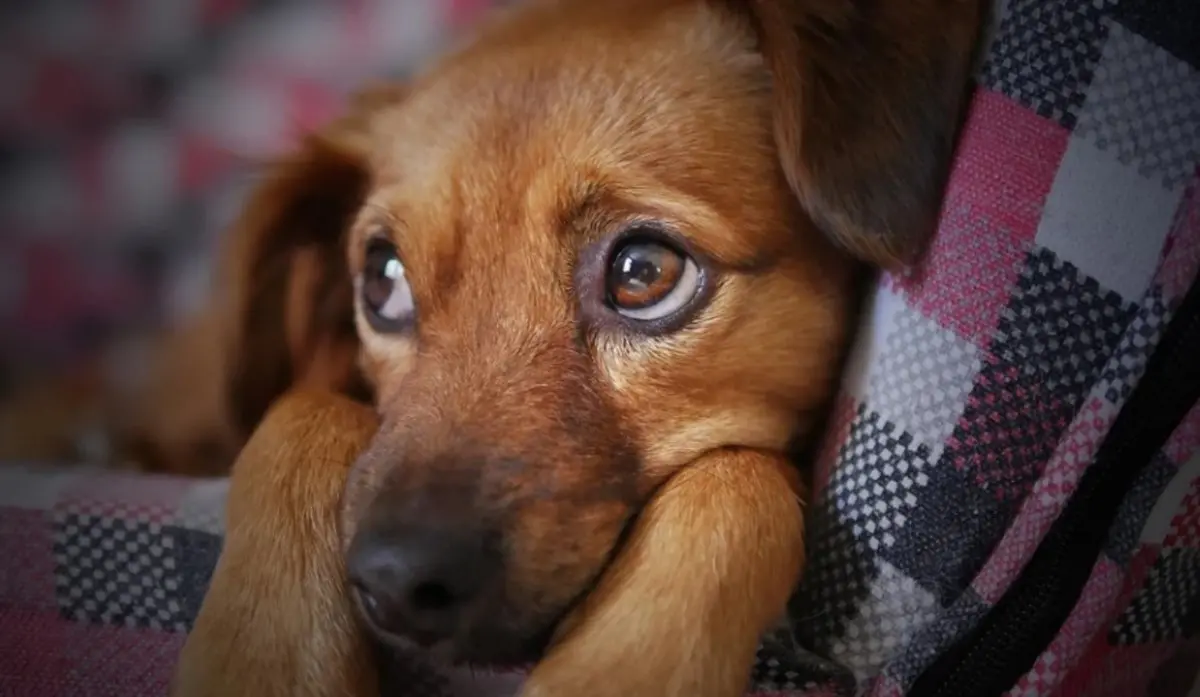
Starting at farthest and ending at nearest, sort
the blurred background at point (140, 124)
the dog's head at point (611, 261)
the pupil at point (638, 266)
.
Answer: the blurred background at point (140, 124), the pupil at point (638, 266), the dog's head at point (611, 261)

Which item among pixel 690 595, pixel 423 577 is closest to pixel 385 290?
pixel 423 577

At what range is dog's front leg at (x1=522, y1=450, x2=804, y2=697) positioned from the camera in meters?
0.92

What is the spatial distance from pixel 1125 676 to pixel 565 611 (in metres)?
0.58

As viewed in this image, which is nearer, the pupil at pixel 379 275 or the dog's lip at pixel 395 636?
the dog's lip at pixel 395 636

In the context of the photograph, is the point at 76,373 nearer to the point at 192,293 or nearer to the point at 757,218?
the point at 192,293

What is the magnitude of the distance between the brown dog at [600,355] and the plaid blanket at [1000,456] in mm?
63

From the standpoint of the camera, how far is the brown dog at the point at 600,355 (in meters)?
0.97

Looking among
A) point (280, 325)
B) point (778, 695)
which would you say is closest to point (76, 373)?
point (280, 325)

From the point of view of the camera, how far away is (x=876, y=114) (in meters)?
1.06

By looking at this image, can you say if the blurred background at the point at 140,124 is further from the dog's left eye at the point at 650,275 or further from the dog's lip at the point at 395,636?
the dog's lip at the point at 395,636

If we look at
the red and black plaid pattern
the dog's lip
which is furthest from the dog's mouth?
the red and black plaid pattern

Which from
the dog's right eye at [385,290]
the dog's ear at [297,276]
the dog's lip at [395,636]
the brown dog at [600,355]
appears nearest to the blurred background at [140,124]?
the dog's ear at [297,276]

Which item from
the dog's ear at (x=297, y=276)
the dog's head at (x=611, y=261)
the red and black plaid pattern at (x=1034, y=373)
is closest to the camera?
the red and black plaid pattern at (x=1034, y=373)

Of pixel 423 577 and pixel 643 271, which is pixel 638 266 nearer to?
pixel 643 271
